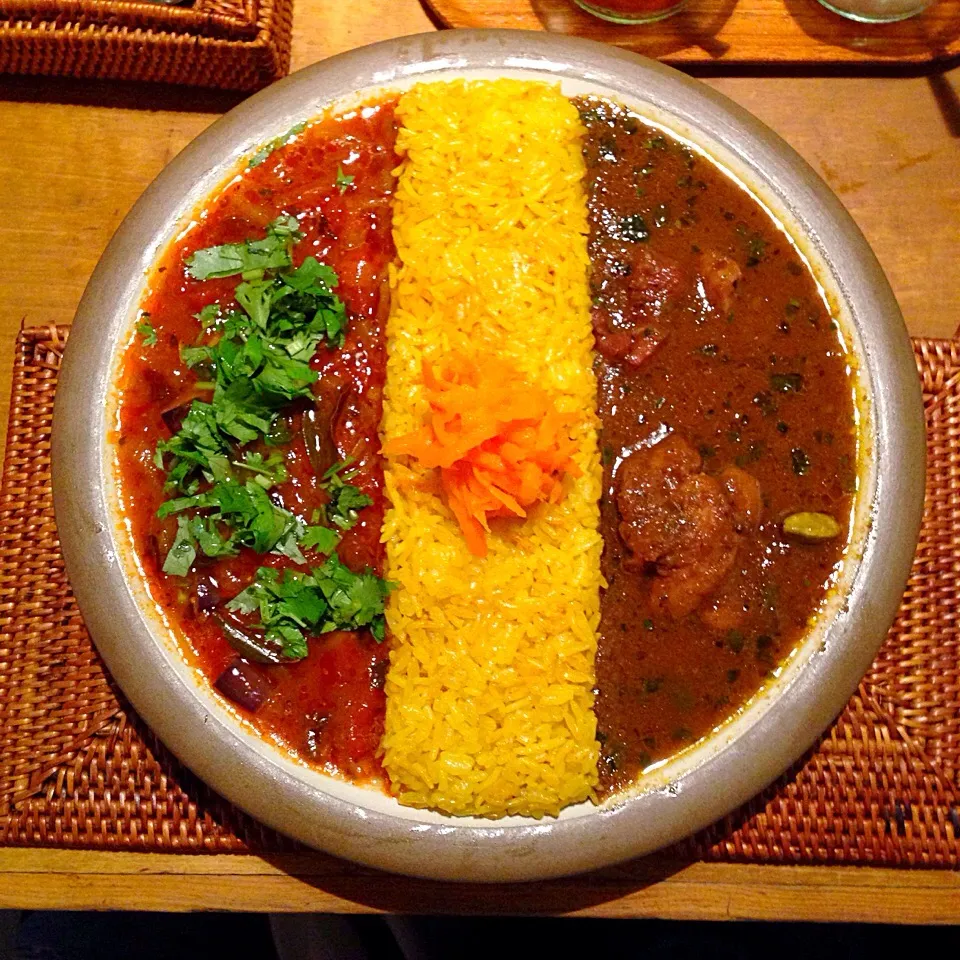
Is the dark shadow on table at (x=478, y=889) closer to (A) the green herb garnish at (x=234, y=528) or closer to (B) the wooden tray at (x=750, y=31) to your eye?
(A) the green herb garnish at (x=234, y=528)

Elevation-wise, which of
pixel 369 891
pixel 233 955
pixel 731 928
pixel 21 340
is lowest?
pixel 233 955

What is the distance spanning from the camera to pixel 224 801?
261cm

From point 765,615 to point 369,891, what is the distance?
56.4 inches

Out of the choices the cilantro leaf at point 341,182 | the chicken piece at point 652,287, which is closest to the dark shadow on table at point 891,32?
the chicken piece at point 652,287

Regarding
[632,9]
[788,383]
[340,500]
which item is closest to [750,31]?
[632,9]

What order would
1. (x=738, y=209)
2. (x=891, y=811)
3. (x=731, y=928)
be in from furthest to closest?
(x=731, y=928), (x=738, y=209), (x=891, y=811)

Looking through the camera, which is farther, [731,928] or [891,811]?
[731,928]

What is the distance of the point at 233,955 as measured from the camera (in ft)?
10.6

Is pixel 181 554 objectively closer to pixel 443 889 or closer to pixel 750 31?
pixel 443 889

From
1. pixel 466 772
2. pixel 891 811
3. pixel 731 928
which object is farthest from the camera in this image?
pixel 731 928

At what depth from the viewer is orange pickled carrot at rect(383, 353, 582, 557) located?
7.66ft

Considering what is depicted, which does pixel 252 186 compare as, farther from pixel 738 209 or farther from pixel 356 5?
pixel 738 209

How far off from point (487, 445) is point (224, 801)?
1347 mm

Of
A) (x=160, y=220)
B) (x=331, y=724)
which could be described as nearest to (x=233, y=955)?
(x=331, y=724)
